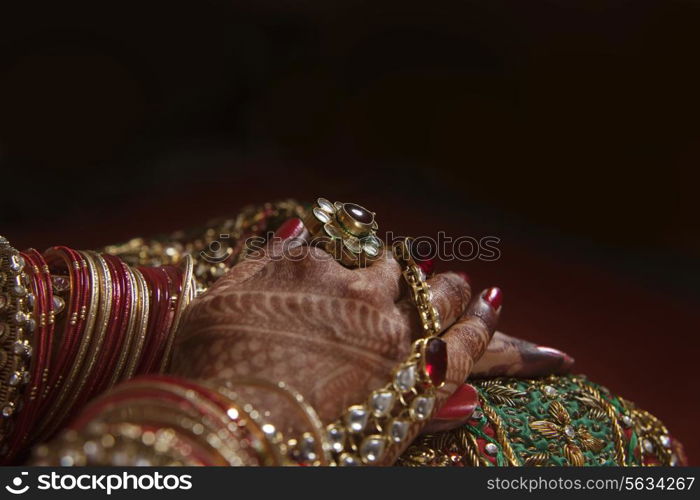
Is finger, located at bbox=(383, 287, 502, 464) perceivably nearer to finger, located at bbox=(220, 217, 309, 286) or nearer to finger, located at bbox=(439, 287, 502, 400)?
finger, located at bbox=(439, 287, 502, 400)

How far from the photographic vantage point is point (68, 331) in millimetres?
677

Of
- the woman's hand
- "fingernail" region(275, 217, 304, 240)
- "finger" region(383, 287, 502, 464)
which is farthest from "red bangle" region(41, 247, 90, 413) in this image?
"finger" region(383, 287, 502, 464)

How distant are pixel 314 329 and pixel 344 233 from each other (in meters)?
0.13

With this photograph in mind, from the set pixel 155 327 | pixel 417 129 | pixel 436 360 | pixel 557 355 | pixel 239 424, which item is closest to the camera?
pixel 239 424

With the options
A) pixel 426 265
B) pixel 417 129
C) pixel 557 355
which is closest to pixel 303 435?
pixel 426 265

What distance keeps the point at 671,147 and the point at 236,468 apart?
140 cm

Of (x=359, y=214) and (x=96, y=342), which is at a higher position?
(x=359, y=214)

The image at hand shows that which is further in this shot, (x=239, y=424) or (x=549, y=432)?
(x=549, y=432)

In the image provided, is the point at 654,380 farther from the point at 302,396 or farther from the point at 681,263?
the point at 302,396

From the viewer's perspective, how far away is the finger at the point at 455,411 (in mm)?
669

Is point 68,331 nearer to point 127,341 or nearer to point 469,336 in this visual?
point 127,341

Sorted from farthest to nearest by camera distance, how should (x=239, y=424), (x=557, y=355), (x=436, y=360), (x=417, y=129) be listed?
(x=417, y=129), (x=557, y=355), (x=436, y=360), (x=239, y=424)

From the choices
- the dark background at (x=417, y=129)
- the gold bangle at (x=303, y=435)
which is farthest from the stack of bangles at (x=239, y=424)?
the dark background at (x=417, y=129)

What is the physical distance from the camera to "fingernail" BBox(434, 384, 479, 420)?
0.67 m
